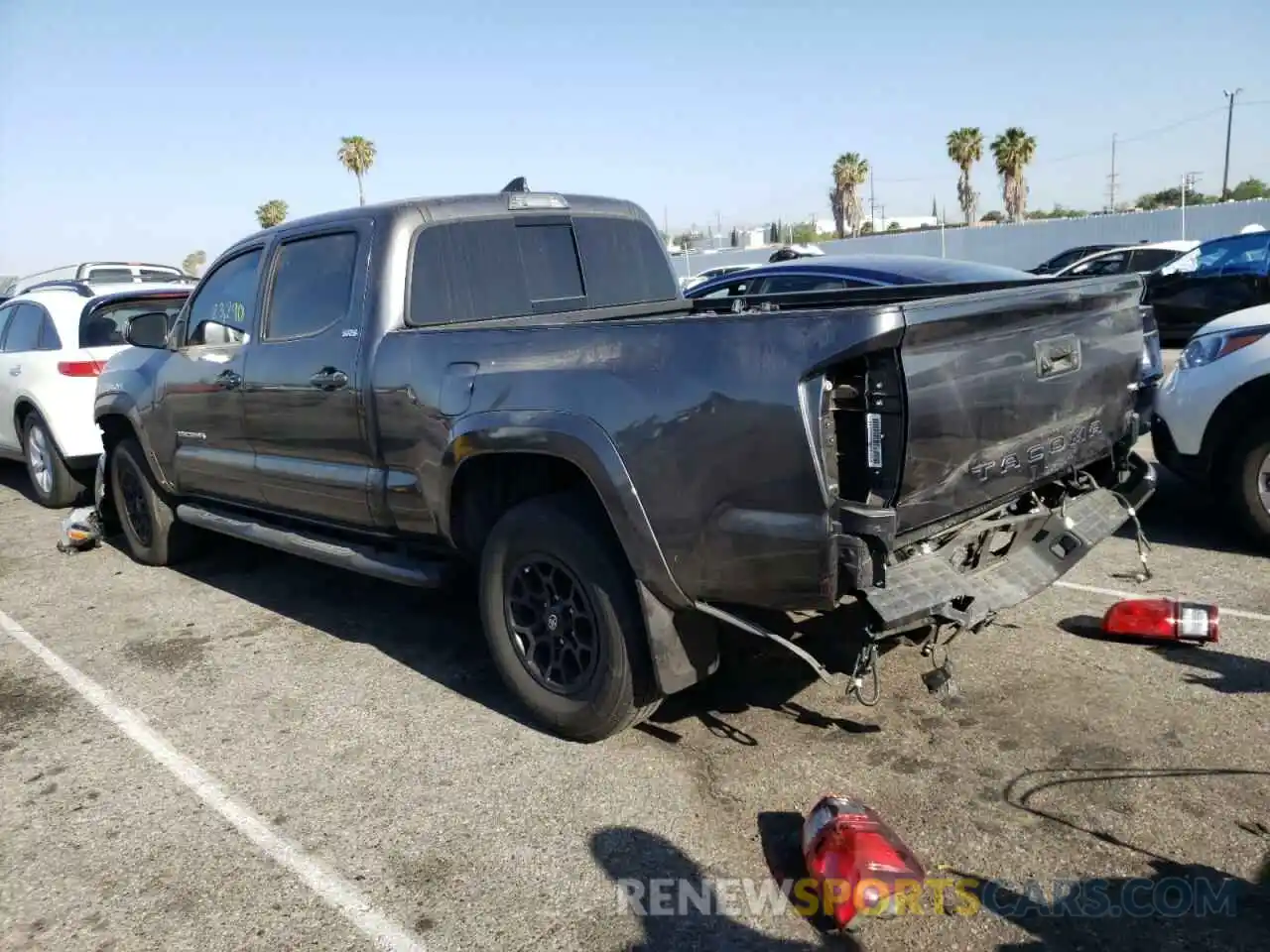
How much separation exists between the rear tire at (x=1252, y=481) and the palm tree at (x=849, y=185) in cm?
5582

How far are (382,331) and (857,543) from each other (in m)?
2.30

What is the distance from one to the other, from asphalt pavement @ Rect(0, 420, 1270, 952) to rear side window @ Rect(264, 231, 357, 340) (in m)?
1.60

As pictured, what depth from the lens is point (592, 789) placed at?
3.53 meters

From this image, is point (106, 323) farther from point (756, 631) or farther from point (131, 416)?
point (756, 631)

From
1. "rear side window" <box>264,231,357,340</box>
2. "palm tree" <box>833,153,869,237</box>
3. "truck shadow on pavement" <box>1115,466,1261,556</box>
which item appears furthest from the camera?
"palm tree" <box>833,153,869,237</box>

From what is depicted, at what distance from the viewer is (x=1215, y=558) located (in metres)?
5.46

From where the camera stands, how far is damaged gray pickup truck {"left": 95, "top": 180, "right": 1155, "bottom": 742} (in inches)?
116

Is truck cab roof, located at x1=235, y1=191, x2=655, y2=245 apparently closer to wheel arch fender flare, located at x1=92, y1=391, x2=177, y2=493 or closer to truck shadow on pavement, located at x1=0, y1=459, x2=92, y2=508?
wheel arch fender flare, located at x1=92, y1=391, x2=177, y2=493

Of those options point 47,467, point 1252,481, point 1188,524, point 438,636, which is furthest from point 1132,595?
point 47,467

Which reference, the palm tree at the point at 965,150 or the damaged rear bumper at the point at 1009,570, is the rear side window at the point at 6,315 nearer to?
the damaged rear bumper at the point at 1009,570

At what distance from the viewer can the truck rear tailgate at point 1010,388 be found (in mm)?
2957

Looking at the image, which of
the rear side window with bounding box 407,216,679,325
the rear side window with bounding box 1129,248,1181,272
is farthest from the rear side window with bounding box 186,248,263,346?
the rear side window with bounding box 1129,248,1181,272

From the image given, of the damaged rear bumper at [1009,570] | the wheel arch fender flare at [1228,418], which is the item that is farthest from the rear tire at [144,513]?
the wheel arch fender flare at [1228,418]

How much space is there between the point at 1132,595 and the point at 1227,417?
124cm
